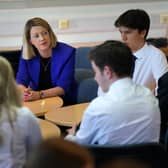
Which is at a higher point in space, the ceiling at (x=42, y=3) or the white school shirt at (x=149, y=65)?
the ceiling at (x=42, y=3)

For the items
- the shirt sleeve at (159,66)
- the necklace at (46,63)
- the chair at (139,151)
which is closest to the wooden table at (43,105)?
the necklace at (46,63)

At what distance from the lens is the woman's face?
3619 millimetres

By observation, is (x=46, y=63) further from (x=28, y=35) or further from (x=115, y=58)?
(x=115, y=58)

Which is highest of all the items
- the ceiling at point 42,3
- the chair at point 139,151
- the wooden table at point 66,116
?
the ceiling at point 42,3

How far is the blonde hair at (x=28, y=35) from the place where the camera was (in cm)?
365

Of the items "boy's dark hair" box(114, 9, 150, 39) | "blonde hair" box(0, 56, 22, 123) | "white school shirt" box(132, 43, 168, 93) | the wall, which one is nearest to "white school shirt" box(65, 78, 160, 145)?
"blonde hair" box(0, 56, 22, 123)

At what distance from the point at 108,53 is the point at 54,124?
823 millimetres

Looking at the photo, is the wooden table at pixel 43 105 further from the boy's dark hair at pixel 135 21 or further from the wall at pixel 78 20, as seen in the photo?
the wall at pixel 78 20

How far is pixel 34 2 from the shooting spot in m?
5.30

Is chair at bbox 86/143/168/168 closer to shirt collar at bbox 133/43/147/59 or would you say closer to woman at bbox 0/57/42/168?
woman at bbox 0/57/42/168

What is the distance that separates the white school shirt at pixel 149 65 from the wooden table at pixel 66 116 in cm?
56

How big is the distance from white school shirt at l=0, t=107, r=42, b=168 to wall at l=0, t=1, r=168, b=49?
11.3 ft

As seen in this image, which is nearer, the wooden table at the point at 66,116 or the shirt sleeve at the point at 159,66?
the wooden table at the point at 66,116

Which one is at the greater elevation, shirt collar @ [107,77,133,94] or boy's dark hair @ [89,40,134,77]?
boy's dark hair @ [89,40,134,77]
